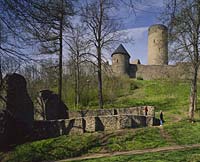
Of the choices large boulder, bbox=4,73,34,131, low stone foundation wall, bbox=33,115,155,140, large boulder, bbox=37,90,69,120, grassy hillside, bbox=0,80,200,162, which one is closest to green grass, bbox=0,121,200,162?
grassy hillside, bbox=0,80,200,162

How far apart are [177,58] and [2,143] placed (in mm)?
13348

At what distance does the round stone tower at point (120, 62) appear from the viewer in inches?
2117

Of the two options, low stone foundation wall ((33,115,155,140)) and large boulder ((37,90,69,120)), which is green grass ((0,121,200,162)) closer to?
low stone foundation wall ((33,115,155,140))

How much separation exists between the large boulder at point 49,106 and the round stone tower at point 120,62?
30.4 m

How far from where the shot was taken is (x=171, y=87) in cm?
4262

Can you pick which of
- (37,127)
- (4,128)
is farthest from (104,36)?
(4,128)

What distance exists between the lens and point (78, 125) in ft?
59.2

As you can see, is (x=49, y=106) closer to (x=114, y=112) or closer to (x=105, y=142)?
(x=114, y=112)

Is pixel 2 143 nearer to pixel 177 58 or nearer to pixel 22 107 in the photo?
pixel 22 107

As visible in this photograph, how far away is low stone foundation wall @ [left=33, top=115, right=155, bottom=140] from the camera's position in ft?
58.9

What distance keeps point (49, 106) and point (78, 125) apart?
5.55 m

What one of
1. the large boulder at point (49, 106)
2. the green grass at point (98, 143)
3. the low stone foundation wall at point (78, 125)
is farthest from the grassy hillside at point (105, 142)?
the large boulder at point (49, 106)

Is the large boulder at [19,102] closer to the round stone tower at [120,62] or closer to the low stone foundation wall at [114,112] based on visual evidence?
the low stone foundation wall at [114,112]

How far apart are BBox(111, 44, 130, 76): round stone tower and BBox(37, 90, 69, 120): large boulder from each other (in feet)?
99.9
